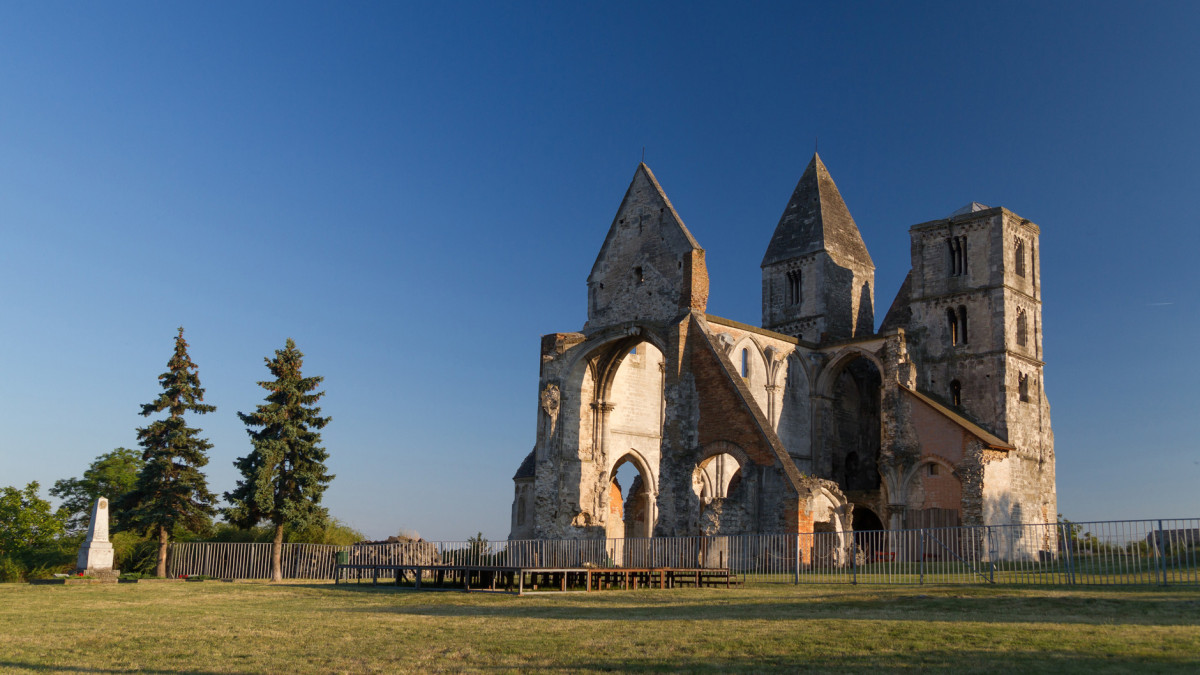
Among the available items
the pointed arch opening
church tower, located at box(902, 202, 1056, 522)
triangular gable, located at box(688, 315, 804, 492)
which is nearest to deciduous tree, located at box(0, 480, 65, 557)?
triangular gable, located at box(688, 315, 804, 492)

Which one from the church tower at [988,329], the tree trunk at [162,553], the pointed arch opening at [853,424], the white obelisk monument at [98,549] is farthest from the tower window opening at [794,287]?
the white obelisk monument at [98,549]

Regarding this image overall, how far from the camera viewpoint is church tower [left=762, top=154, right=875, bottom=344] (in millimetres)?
41906

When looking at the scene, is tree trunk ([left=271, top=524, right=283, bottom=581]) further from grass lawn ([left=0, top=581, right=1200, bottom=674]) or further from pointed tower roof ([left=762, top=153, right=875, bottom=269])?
pointed tower roof ([left=762, top=153, right=875, bottom=269])

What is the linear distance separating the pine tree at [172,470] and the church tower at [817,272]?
23.4 m

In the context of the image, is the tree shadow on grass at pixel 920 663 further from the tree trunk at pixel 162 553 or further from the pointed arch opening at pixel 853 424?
the pointed arch opening at pixel 853 424

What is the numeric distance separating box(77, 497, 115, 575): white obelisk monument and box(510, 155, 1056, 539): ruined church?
11.9 meters

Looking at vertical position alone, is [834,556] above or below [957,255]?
below

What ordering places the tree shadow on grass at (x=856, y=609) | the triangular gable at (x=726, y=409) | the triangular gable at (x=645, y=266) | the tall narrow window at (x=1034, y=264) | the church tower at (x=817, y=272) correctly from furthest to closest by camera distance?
the church tower at (x=817, y=272) → the tall narrow window at (x=1034, y=264) → the triangular gable at (x=645, y=266) → the triangular gable at (x=726, y=409) → the tree shadow on grass at (x=856, y=609)

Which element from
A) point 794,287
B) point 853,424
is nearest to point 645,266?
point 853,424

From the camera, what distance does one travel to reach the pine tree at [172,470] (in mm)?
28641

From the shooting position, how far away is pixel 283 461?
29.6 metres

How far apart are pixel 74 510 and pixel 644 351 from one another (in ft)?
73.6

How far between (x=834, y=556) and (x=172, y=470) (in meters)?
18.9

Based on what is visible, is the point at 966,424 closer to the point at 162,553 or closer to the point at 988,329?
the point at 988,329
